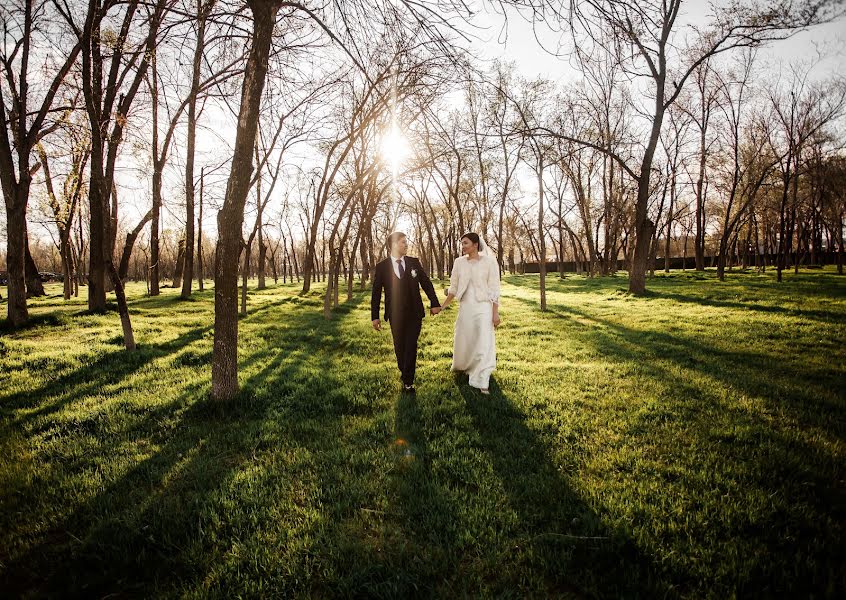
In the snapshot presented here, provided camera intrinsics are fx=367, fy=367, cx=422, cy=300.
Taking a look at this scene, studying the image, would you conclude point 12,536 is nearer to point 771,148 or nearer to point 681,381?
point 681,381

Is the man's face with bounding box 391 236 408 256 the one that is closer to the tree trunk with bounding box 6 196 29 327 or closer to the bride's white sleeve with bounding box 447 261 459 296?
the bride's white sleeve with bounding box 447 261 459 296

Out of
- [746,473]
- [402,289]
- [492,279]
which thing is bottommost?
[746,473]

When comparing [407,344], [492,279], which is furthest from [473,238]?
[407,344]

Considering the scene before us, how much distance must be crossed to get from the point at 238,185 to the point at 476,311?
11.9 feet

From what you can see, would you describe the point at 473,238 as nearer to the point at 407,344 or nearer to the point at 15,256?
the point at 407,344

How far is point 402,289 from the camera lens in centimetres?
557

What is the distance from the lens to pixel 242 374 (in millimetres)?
6121

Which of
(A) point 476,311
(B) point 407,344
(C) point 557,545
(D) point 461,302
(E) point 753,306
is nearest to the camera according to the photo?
(C) point 557,545

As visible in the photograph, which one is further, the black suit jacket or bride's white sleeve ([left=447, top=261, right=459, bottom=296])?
bride's white sleeve ([left=447, top=261, right=459, bottom=296])

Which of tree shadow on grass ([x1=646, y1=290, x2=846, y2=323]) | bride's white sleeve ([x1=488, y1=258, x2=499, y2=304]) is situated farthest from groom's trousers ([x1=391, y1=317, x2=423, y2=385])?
tree shadow on grass ([x1=646, y1=290, x2=846, y2=323])

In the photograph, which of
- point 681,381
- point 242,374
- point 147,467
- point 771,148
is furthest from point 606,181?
point 147,467

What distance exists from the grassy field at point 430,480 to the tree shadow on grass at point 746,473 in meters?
0.02

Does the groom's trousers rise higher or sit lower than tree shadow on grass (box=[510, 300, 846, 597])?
higher

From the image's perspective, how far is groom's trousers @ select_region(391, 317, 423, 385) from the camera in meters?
5.37
